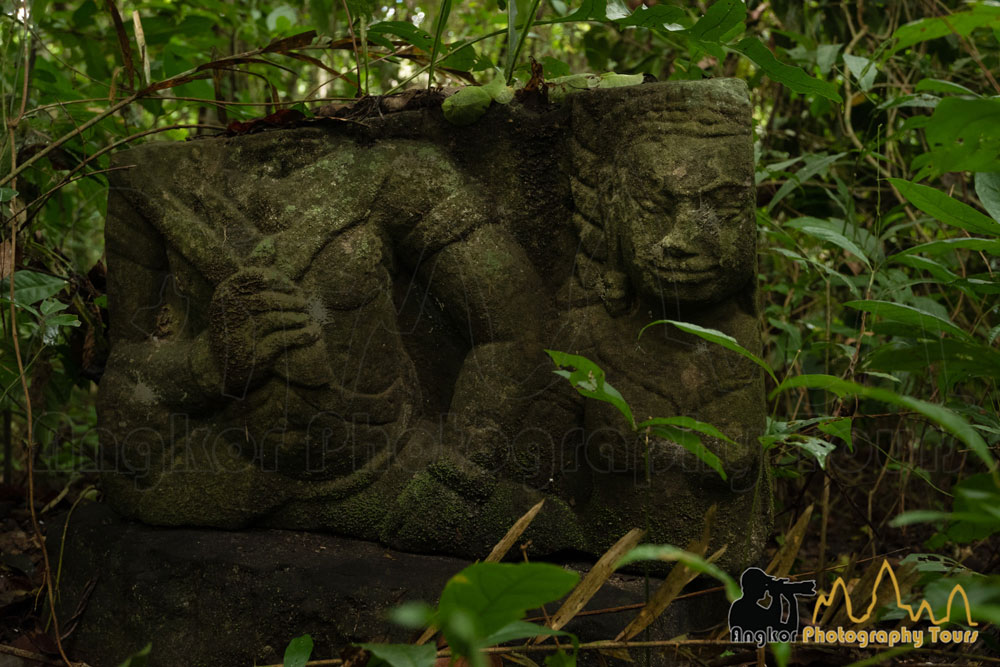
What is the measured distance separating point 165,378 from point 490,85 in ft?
3.64

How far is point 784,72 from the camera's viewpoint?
207cm

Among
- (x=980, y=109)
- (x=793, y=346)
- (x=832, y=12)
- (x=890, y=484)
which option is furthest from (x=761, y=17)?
(x=980, y=109)

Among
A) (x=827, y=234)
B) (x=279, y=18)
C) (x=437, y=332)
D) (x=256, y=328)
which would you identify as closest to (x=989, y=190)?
(x=827, y=234)

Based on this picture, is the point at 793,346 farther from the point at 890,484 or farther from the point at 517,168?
the point at 517,168

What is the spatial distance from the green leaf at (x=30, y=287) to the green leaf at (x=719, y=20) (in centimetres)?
175

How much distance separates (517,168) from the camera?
2.19m

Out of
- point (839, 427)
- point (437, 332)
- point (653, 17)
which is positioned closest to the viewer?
point (839, 427)

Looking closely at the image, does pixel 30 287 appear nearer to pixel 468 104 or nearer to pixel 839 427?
pixel 468 104

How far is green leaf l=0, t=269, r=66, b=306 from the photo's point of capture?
2.19 metres

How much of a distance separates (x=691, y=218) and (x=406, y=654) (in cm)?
111

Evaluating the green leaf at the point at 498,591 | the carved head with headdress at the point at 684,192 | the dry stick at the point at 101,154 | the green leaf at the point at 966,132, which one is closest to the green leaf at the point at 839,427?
the carved head with headdress at the point at 684,192

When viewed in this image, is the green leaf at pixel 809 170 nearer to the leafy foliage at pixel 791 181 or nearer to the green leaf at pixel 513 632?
the leafy foliage at pixel 791 181

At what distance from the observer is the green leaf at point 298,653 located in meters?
1.49

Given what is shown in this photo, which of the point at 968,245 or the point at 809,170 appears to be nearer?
the point at 968,245
